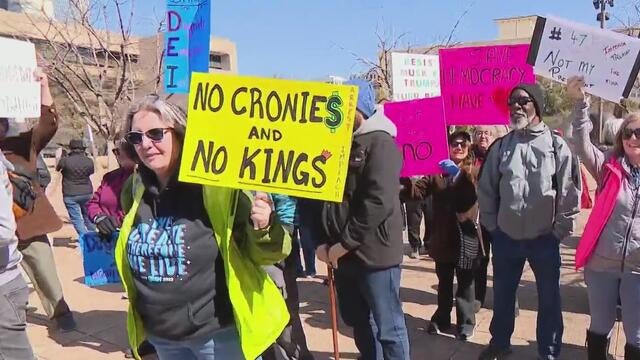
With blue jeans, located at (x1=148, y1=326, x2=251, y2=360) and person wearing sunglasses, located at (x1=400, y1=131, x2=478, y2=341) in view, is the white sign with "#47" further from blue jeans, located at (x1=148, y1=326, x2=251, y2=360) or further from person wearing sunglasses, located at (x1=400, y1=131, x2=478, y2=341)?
blue jeans, located at (x1=148, y1=326, x2=251, y2=360)

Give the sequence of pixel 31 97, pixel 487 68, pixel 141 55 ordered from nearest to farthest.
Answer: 1. pixel 31 97
2. pixel 487 68
3. pixel 141 55

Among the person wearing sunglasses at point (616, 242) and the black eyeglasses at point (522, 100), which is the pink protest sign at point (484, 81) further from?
the person wearing sunglasses at point (616, 242)

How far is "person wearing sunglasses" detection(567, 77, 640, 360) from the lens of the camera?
299 cm

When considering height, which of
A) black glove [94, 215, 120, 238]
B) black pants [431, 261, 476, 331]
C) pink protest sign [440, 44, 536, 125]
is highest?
pink protest sign [440, 44, 536, 125]

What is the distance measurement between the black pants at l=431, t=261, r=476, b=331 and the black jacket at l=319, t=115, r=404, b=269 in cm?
131

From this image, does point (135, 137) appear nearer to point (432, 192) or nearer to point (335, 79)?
point (335, 79)

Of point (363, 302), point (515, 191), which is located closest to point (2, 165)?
point (363, 302)

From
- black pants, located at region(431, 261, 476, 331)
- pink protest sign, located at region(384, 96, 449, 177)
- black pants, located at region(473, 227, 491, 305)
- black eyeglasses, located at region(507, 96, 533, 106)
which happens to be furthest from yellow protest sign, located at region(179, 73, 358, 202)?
black pants, located at region(473, 227, 491, 305)

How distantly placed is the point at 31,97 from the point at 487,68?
3522mm

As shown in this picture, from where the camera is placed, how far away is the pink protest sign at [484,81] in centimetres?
461

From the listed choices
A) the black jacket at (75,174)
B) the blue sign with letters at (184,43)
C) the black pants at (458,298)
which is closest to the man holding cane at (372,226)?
the black pants at (458,298)

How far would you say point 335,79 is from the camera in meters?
2.82

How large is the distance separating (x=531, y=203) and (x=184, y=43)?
266 cm

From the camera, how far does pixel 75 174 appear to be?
29.3 feet
